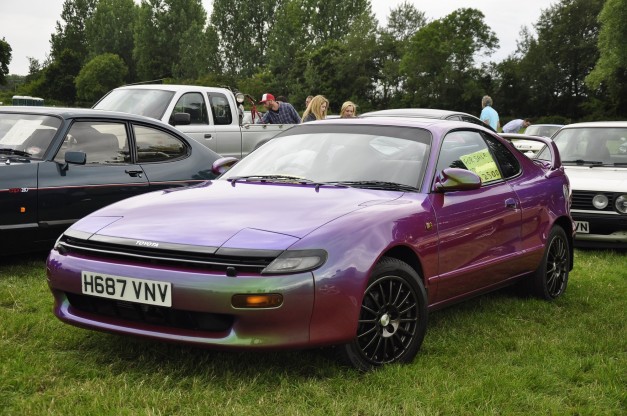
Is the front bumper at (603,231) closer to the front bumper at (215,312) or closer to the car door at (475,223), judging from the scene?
the car door at (475,223)

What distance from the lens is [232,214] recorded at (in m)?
4.11

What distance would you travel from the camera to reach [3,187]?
20.1 ft

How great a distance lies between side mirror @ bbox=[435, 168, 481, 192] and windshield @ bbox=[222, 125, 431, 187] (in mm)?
142

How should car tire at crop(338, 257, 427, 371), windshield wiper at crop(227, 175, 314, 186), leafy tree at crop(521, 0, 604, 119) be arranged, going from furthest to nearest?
1. leafy tree at crop(521, 0, 604, 119)
2. windshield wiper at crop(227, 175, 314, 186)
3. car tire at crop(338, 257, 427, 371)

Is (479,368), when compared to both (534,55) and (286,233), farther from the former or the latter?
(534,55)

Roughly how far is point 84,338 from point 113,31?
12089cm

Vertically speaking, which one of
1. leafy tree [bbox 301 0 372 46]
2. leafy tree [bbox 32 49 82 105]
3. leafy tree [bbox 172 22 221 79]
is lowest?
leafy tree [bbox 32 49 82 105]

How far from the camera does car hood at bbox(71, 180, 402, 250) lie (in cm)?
382

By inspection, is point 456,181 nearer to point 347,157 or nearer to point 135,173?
point 347,157

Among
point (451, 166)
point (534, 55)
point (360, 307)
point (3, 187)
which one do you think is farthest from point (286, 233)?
point (534, 55)

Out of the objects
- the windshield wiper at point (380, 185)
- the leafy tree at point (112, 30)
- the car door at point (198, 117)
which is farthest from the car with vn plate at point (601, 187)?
the leafy tree at point (112, 30)

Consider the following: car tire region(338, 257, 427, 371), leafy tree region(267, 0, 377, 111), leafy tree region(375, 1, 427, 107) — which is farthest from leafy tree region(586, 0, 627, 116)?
car tire region(338, 257, 427, 371)

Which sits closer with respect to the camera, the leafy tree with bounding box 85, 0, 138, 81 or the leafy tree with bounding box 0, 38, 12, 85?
the leafy tree with bounding box 0, 38, 12, 85

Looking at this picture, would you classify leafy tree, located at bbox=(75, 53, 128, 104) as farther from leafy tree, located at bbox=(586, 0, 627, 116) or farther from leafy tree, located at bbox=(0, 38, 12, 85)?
leafy tree, located at bbox=(586, 0, 627, 116)
